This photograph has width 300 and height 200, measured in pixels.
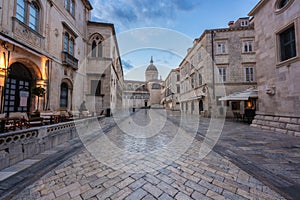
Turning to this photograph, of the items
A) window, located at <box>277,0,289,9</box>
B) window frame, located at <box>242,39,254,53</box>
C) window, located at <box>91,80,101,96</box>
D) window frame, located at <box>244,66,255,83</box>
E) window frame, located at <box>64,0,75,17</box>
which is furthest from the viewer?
window, located at <box>91,80,101,96</box>

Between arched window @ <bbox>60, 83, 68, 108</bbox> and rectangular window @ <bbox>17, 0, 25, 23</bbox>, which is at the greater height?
rectangular window @ <bbox>17, 0, 25, 23</bbox>

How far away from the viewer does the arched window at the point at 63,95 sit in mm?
10727

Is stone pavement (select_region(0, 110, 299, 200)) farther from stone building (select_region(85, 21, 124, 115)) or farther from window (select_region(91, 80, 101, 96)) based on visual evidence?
window (select_region(91, 80, 101, 96))

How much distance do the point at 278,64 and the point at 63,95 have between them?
14.6 meters

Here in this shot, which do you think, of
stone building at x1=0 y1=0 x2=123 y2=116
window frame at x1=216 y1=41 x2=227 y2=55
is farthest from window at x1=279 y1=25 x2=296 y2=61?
stone building at x1=0 y1=0 x2=123 y2=116

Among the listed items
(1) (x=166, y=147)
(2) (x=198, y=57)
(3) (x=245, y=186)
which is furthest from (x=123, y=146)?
(2) (x=198, y=57)

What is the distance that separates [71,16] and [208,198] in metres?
15.1

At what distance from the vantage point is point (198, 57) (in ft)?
55.0

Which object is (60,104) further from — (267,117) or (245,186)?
(267,117)

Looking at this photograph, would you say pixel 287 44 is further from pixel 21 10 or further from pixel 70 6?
pixel 70 6

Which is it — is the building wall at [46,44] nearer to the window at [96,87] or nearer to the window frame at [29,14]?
the window frame at [29,14]

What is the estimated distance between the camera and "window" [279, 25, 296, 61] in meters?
Answer: 6.25

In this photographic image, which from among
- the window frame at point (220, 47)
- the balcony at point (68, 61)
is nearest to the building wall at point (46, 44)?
the balcony at point (68, 61)

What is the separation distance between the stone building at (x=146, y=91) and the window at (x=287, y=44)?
48.4 metres
